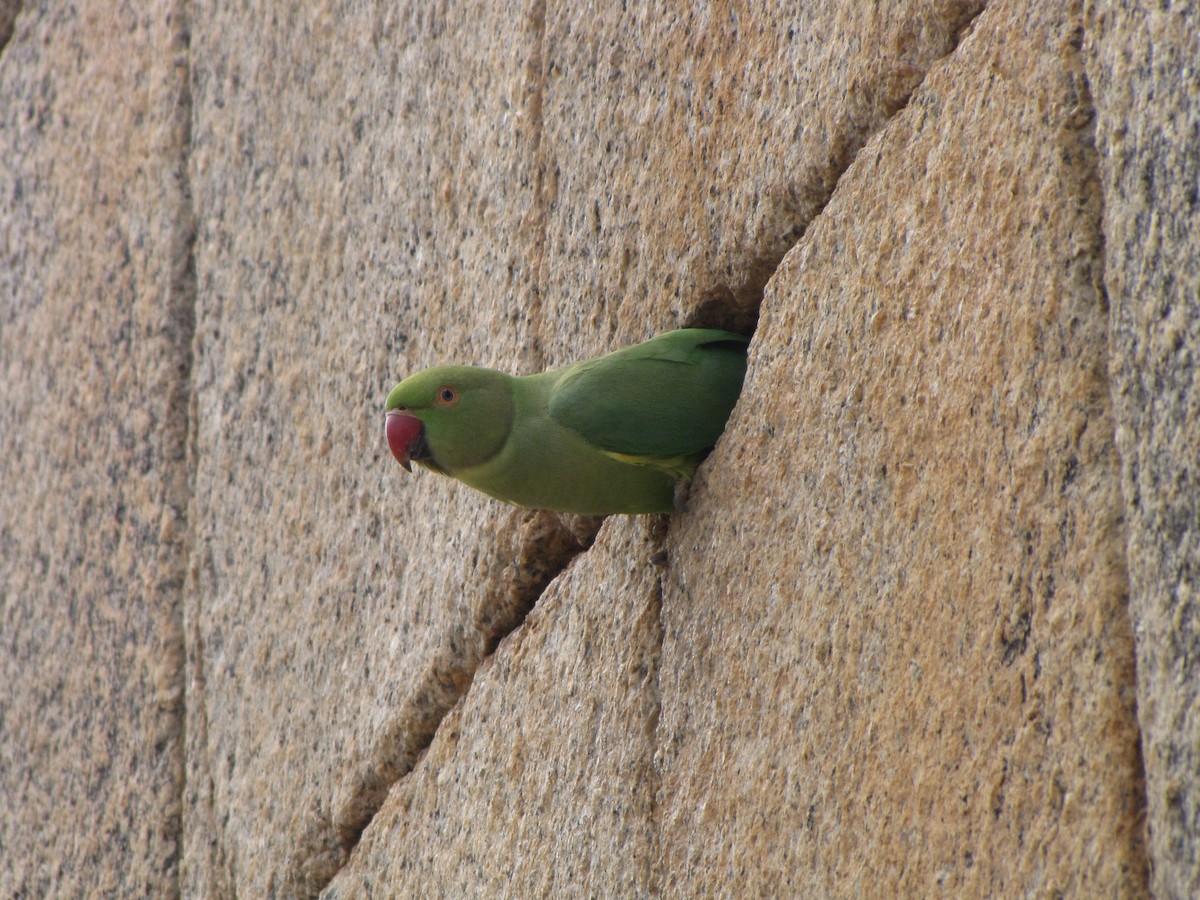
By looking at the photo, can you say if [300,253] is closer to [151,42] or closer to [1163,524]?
[151,42]

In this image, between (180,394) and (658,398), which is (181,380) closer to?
(180,394)

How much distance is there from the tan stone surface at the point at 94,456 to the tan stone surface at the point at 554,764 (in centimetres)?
86

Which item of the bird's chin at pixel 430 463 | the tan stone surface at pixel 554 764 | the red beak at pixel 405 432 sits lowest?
the tan stone surface at pixel 554 764

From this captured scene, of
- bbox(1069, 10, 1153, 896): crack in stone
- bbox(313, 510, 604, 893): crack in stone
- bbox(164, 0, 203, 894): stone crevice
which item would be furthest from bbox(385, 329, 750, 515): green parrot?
bbox(164, 0, 203, 894): stone crevice

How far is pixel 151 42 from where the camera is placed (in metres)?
4.05

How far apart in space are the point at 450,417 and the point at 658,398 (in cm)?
37

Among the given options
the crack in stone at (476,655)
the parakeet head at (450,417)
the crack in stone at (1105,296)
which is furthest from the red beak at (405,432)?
the crack in stone at (1105,296)

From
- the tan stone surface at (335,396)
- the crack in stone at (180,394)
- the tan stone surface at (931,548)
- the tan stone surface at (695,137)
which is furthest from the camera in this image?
the crack in stone at (180,394)

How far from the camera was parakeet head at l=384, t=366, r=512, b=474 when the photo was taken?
8.38 ft

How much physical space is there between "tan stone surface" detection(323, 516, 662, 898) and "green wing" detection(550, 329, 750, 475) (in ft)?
0.73

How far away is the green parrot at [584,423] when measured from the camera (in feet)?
8.02

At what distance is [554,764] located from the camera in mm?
2732

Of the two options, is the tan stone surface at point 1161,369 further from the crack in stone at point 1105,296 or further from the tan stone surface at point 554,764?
the tan stone surface at point 554,764

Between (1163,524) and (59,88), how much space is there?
3.63 metres
